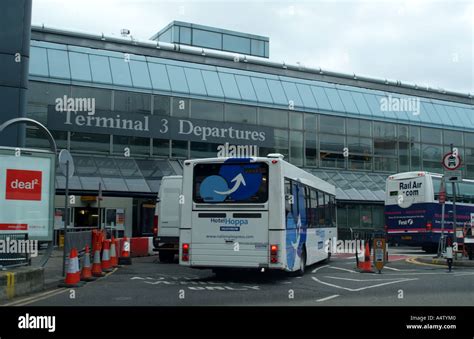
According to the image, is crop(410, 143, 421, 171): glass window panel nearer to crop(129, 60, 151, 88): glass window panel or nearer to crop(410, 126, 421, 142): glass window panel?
crop(410, 126, 421, 142): glass window panel

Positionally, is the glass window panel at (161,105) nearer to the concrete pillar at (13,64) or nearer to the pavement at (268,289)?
the concrete pillar at (13,64)

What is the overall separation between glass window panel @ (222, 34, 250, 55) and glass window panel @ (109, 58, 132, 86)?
11.9 metres

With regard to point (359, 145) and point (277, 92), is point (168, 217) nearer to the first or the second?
point (277, 92)

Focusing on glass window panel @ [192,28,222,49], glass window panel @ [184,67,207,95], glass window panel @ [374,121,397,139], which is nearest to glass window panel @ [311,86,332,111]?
glass window panel @ [374,121,397,139]

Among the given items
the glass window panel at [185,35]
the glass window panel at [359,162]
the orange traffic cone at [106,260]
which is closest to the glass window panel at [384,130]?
the glass window panel at [359,162]

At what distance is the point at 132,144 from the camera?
32906 mm

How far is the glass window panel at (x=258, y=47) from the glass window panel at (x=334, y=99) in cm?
808

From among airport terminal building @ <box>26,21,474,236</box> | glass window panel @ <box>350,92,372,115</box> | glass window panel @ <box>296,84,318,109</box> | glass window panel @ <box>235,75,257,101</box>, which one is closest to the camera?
airport terminal building @ <box>26,21,474,236</box>

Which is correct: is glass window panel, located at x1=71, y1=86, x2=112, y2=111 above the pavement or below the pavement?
above

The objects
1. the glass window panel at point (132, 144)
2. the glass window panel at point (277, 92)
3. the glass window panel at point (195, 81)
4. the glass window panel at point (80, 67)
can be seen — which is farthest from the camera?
the glass window panel at point (277, 92)

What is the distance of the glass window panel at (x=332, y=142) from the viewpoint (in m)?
38.9

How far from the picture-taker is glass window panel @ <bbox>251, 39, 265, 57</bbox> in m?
45.7
